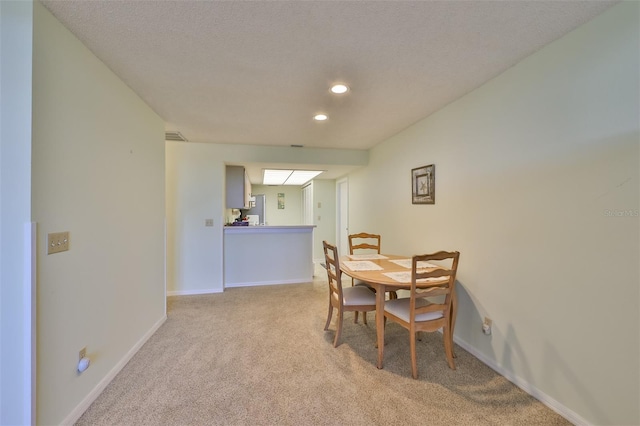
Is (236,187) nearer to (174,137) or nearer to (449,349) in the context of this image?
(174,137)

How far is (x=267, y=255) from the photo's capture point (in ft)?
14.4

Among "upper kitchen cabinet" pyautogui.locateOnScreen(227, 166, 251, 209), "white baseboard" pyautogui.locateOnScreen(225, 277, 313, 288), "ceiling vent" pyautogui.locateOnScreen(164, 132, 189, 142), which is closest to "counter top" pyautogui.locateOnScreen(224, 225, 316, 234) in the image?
"upper kitchen cabinet" pyautogui.locateOnScreen(227, 166, 251, 209)

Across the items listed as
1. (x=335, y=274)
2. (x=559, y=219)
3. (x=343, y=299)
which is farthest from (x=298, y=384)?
(x=559, y=219)

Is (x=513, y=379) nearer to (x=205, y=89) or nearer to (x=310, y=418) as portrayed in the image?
(x=310, y=418)

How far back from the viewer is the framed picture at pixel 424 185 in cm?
274

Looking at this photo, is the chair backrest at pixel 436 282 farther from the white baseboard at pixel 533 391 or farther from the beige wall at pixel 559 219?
the white baseboard at pixel 533 391

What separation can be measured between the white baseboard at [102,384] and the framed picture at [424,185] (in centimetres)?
313

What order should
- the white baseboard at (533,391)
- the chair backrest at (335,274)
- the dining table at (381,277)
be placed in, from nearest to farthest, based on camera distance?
the white baseboard at (533,391) < the dining table at (381,277) < the chair backrest at (335,274)

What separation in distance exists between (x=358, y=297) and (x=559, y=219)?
1590mm

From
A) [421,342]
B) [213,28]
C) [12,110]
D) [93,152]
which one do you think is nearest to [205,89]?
[213,28]

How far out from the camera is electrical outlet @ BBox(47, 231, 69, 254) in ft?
4.52

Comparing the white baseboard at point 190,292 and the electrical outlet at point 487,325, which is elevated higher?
the electrical outlet at point 487,325

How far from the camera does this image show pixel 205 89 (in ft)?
7.26

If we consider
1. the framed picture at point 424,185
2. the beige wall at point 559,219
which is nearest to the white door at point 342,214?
the framed picture at point 424,185
